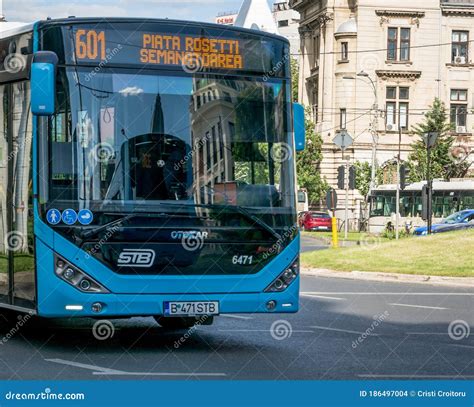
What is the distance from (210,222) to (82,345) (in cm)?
213

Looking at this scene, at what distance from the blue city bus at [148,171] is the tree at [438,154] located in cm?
6020

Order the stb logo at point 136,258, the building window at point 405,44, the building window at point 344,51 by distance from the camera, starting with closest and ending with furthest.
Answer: the stb logo at point 136,258 → the building window at point 344,51 → the building window at point 405,44

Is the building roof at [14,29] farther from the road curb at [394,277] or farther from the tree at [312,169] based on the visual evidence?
the tree at [312,169]

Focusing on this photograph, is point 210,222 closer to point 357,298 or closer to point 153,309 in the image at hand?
point 153,309

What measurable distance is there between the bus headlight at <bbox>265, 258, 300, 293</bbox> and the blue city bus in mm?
14

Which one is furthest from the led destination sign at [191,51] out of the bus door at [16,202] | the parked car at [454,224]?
the parked car at [454,224]

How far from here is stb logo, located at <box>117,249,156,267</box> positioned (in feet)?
40.8

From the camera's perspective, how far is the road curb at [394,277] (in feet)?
85.7

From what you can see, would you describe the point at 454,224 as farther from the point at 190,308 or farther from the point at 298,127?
the point at 190,308

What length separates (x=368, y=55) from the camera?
81312 millimetres

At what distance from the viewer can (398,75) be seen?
8150 centimetres

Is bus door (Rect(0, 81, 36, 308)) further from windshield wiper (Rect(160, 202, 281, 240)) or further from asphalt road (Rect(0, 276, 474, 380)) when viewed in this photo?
windshield wiper (Rect(160, 202, 281, 240))

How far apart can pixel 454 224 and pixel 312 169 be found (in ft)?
99.0

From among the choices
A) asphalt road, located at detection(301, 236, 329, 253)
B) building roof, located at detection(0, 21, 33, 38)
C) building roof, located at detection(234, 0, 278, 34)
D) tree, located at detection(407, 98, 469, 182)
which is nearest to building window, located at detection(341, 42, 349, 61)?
tree, located at detection(407, 98, 469, 182)
